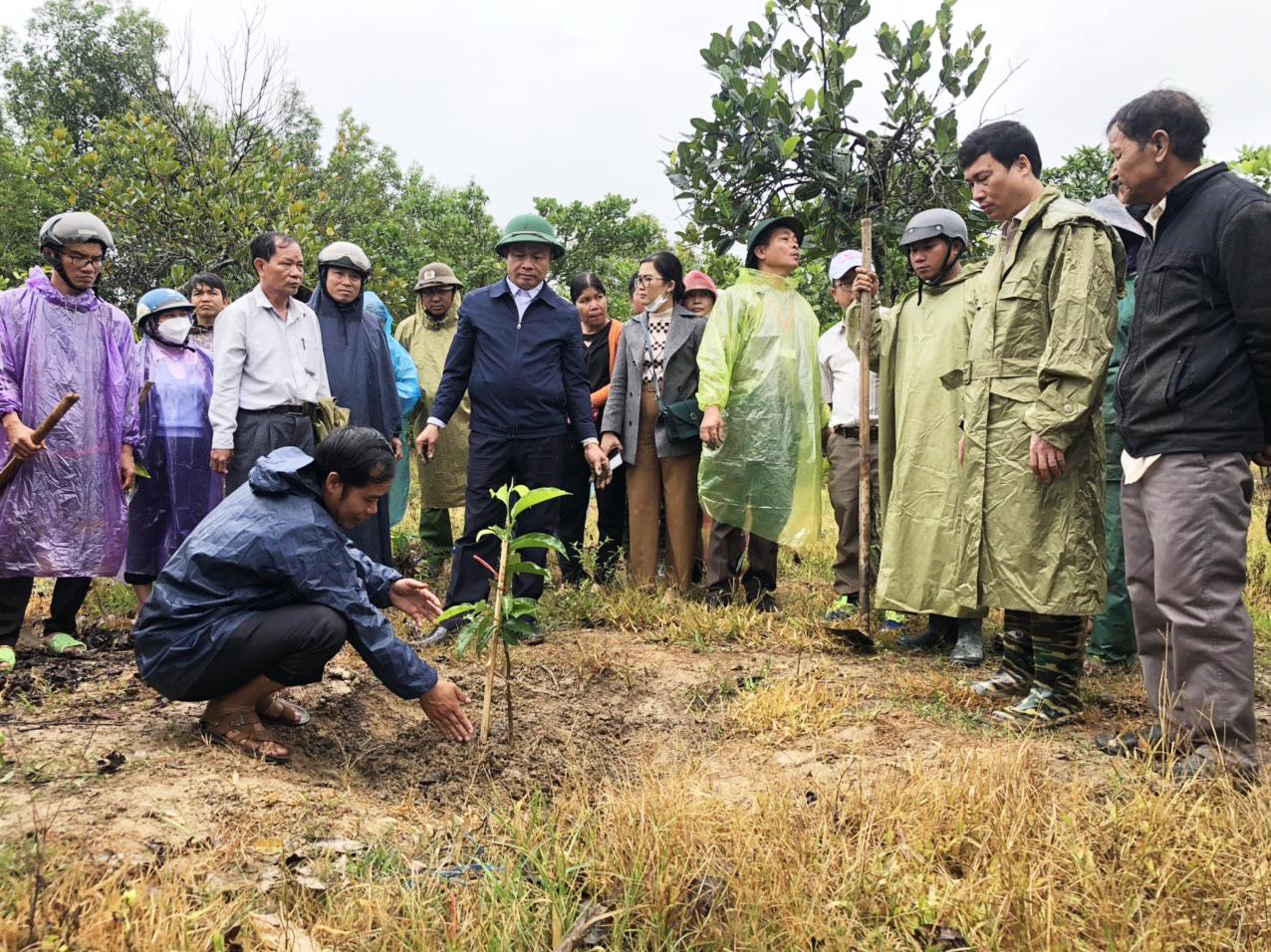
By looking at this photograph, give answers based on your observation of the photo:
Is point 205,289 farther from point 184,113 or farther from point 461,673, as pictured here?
point 184,113

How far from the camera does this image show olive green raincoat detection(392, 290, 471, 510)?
6.14 m

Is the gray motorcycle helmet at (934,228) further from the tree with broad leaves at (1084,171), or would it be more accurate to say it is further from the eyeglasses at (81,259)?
the tree with broad leaves at (1084,171)

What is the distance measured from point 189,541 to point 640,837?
1730 millimetres

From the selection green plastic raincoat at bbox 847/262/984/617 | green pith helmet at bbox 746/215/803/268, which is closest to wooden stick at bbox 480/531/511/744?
green plastic raincoat at bbox 847/262/984/617

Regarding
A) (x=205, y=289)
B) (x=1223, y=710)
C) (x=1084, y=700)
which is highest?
(x=205, y=289)

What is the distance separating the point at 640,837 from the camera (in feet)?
7.15

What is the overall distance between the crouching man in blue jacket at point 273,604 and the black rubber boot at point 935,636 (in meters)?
2.28

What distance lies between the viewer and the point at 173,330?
→ 4914 mm

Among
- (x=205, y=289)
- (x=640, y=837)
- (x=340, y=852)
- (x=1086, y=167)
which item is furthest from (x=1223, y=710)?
(x=1086, y=167)

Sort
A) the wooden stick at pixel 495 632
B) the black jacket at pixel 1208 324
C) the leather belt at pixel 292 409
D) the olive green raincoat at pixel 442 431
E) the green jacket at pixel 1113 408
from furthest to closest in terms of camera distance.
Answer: the olive green raincoat at pixel 442 431
the leather belt at pixel 292 409
the green jacket at pixel 1113 408
the wooden stick at pixel 495 632
the black jacket at pixel 1208 324

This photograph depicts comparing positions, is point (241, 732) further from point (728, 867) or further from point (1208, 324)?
point (1208, 324)

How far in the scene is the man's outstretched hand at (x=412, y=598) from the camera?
3.30 m

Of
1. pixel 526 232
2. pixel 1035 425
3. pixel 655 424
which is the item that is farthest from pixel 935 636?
pixel 526 232

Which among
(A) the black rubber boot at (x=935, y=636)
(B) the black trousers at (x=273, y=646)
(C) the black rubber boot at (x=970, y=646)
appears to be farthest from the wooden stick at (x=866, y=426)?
(B) the black trousers at (x=273, y=646)
